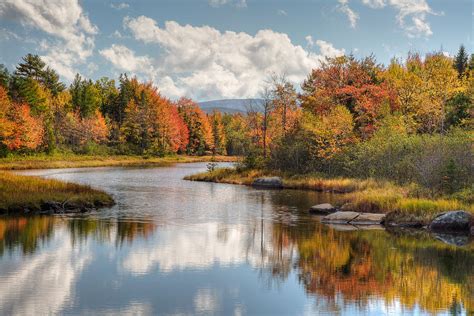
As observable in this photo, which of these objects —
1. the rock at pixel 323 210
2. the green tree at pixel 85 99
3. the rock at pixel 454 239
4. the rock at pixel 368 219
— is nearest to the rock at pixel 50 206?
the rock at pixel 323 210

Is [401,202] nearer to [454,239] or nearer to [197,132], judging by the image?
[454,239]

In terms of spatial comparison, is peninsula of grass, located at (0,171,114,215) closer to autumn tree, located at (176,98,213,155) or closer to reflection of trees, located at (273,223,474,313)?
reflection of trees, located at (273,223,474,313)

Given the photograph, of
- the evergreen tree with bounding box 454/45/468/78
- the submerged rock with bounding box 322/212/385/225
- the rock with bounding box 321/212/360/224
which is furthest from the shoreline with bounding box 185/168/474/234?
the evergreen tree with bounding box 454/45/468/78

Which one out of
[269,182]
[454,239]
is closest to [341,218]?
[454,239]

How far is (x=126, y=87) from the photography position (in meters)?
99.4

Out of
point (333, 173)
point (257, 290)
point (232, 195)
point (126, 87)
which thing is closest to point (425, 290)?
point (257, 290)

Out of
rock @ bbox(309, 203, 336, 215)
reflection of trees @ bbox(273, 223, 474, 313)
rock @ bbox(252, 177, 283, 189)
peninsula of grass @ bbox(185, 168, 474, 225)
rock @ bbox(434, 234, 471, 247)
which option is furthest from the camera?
rock @ bbox(252, 177, 283, 189)

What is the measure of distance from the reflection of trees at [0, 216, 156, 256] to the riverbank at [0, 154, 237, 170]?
115 feet

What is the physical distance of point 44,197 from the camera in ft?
87.4

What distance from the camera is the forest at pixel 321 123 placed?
109 feet

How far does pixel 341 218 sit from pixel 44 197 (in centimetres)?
1526

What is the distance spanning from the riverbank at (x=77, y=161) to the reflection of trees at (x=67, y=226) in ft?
115

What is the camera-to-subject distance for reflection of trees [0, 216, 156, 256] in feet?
60.1

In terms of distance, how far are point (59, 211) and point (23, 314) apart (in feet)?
52.7
